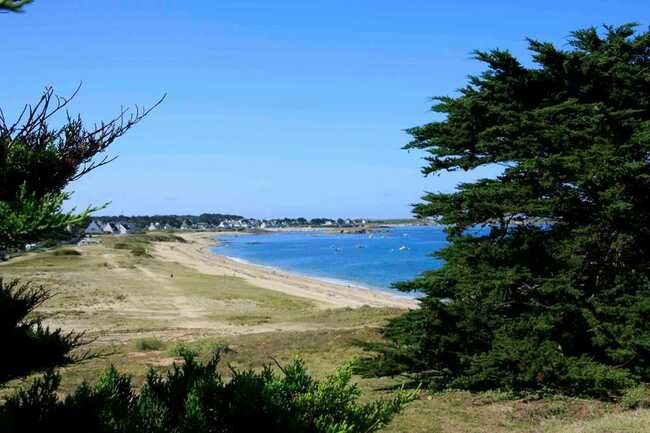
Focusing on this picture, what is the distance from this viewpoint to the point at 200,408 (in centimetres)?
554

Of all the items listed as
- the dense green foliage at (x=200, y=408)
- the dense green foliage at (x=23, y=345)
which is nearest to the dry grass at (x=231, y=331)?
the dense green foliage at (x=23, y=345)

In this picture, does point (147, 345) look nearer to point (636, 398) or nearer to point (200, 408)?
point (636, 398)

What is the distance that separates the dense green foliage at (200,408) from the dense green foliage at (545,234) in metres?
6.85

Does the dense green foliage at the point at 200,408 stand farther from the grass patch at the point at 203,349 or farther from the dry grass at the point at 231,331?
the grass patch at the point at 203,349

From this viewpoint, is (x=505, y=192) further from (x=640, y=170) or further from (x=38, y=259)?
(x=38, y=259)

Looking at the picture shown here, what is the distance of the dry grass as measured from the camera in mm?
10531

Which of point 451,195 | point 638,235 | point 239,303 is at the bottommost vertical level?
point 239,303

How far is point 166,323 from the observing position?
30516mm

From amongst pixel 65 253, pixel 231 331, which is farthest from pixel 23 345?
pixel 65 253

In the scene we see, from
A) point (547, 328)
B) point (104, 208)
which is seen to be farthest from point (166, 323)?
point (104, 208)

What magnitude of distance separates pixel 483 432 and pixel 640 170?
19.2ft

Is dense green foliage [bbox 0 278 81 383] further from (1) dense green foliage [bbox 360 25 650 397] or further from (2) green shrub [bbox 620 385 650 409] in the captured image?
(2) green shrub [bbox 620 385 650 409]

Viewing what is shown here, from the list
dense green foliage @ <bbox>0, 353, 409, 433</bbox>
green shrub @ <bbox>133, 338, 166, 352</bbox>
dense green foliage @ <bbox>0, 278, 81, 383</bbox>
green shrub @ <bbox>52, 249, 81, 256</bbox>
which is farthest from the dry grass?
green shrub @ <bbox>52, 249, 81, 256</bbox>

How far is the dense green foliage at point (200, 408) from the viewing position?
209 inches
